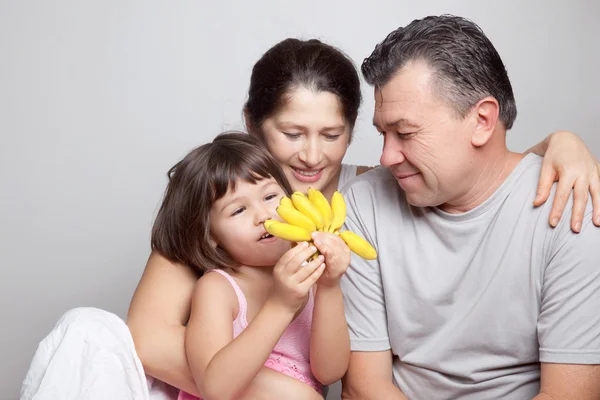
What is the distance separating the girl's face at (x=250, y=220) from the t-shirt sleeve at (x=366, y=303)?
0.76 feet

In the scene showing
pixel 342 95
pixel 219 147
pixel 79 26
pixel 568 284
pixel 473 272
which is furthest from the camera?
pixel 79 26

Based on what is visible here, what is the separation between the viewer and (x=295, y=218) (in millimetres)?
2154

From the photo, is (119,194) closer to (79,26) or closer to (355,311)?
(79,26)

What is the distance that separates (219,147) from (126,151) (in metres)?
1.47

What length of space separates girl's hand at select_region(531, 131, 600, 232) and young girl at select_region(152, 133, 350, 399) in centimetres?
58

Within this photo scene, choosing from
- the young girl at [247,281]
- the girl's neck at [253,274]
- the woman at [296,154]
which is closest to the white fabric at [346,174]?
the woman at [296,154]

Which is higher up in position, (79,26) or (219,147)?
(79,26)

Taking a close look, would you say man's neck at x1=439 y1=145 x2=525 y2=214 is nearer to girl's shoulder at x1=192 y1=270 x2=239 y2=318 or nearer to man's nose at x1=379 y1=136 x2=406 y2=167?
man's nose at x1=379 y1=136 x2=406 y2=167

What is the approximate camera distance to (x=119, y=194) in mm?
4066

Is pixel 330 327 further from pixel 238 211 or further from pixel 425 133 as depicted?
pixel 425 133

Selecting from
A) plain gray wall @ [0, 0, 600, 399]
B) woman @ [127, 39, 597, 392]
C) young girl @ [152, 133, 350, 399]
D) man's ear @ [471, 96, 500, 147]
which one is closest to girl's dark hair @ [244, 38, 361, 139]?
woman @ [127, 39, 597, 392]

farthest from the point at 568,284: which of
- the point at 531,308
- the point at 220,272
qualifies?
the point at 220,272

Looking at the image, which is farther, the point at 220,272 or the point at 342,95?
the point at 342,95

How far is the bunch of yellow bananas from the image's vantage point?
2.13m
